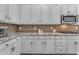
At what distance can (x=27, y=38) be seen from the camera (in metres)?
3.97

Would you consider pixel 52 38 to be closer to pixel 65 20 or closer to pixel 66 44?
pixel 66 44

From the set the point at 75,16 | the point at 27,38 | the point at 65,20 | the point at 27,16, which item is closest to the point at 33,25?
the point at 27,16

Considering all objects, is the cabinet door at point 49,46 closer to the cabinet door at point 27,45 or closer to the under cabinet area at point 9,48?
the cabinet door at point 27,45

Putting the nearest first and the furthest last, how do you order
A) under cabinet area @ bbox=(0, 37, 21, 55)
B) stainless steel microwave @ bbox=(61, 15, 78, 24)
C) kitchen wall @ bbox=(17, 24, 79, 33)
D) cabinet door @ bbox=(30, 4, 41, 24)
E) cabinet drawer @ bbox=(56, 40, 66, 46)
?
under cabinet area @ bbox=(0, 37, 21, 55)
cabinet drawer @ bbox=(56, 40, 66, 46)
stainless steel microwave @ bbox=(61, 15, 78, 24)
cabinet door @ bbox=(30, 4, 41, 24)
kitchen wall @ bbox=(17, 24, 79, 33)

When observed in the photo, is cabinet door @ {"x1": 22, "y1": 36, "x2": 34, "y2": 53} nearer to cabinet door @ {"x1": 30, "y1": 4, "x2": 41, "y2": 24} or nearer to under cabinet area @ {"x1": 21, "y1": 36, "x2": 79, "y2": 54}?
under cabinet area @ {"x1": 21, "y1": 36, "x2": 79, "y2": 54}

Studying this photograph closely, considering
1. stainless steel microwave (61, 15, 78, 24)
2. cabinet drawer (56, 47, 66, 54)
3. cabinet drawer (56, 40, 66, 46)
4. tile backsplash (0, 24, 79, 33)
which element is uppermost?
stainless steel microwave (61, 15, 78, 24)

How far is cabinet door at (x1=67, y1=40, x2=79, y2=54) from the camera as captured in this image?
3.93m

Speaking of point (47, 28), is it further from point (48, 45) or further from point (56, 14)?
point (48, 45)

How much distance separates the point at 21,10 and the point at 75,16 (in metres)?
1.81

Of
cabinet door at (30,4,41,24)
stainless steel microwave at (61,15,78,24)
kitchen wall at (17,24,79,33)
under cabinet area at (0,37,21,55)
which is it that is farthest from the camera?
kitchen wall at (17,24,79,33)

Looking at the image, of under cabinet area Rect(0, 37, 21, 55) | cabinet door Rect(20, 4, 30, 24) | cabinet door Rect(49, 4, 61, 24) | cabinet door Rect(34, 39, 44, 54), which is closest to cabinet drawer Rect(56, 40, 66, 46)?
cabinet door Rect(34, 39, 44, 54)

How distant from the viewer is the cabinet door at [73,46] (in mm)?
3933

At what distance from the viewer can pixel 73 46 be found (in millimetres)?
3941

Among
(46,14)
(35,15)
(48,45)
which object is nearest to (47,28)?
(46,14)
